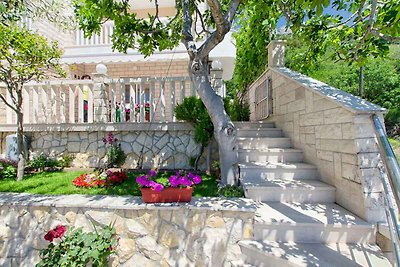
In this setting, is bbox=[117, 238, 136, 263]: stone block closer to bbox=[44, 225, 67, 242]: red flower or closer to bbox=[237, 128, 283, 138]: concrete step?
bbox=[44, 225, 67, 242]: red flower

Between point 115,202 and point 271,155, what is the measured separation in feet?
10.6

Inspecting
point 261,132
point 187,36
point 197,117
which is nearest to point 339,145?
point 261,132

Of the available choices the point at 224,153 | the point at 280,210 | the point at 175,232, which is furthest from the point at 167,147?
the point at 280,210

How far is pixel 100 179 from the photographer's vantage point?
4617 millimetres

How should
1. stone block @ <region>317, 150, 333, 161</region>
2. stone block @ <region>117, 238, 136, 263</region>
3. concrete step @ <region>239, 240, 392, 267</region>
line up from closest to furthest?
concrete step @ <region>239, 240, 392, 267</region> → stone block @ <region>117, 238, 136, 263</region> → stone block @ <region>317, 150, 333, 161</region>

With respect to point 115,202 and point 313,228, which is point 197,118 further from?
point 313,228

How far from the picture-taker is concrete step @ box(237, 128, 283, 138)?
5598 mm

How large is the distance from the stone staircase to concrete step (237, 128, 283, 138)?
126 centimetres

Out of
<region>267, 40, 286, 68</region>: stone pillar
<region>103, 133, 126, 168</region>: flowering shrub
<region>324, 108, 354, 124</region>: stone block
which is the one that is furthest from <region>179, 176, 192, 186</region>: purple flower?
<region>267, 40, 286, 68</region>: stone pillar

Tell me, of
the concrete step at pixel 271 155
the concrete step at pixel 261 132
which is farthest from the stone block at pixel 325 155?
the concrete step at pixel 261 132

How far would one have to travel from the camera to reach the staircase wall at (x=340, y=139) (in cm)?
290

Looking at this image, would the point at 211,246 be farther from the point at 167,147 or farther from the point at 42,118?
the point at 42,118

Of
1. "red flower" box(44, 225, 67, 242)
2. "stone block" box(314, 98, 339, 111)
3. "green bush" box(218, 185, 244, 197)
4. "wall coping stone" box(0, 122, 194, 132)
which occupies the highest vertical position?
"stone block" box(314, 98, 339, 111)

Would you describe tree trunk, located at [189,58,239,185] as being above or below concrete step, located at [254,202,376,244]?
above
